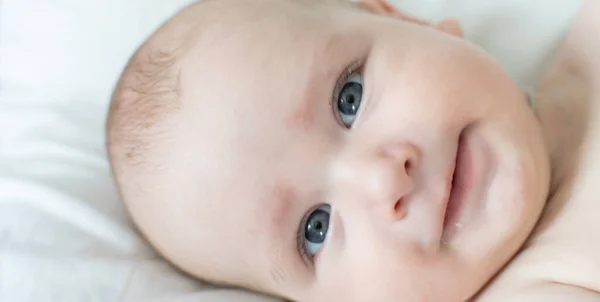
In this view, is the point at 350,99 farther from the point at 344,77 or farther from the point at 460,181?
the point at 460,181

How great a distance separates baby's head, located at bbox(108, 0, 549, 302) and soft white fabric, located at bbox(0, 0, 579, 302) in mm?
181

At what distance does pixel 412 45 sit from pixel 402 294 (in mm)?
337

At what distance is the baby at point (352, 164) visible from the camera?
94 centimetres

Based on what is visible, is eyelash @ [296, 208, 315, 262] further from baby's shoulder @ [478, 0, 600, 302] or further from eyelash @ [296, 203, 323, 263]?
baby's shoulder @ [478, 0, 600, 302]

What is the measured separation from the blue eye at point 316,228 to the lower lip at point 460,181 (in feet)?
0.54

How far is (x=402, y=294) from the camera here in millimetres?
971

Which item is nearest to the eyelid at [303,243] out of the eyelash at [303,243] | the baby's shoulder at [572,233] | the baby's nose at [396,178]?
the eyelash at [303,243]

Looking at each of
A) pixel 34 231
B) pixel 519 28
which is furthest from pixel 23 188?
pixel 519 28

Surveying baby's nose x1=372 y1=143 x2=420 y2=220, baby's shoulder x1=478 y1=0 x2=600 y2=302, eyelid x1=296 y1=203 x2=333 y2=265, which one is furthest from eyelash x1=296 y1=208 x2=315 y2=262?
baby's shoulder x1=478 y1=0 x2=600 y2=302

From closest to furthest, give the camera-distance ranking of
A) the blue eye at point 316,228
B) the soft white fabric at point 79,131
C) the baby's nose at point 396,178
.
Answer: the baby's nose at point 396,178 → the blue eye at point 316,228 → the soft white fabric at point 79,131

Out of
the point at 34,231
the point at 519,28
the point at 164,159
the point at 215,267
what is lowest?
the point at 34,231

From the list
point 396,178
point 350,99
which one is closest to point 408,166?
point 396,178

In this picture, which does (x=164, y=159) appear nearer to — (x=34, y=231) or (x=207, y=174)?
(x=207, y=174)

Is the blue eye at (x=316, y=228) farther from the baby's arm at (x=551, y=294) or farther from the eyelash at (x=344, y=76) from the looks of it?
the baby's arm at (x=551, y=294)
